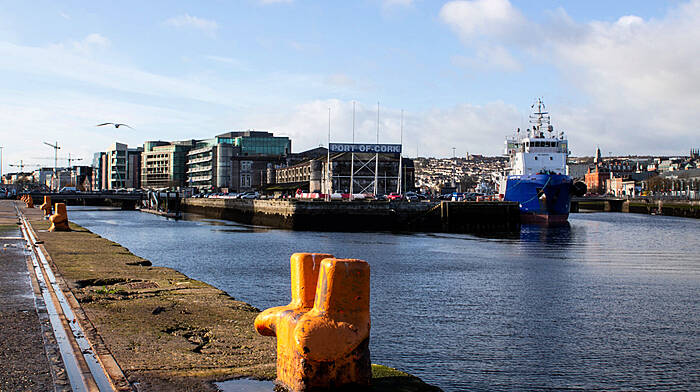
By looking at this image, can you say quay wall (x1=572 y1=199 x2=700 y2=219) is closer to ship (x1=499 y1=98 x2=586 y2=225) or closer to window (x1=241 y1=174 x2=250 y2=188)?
ship (x1=499 y1=98 x2=586 y2=225)

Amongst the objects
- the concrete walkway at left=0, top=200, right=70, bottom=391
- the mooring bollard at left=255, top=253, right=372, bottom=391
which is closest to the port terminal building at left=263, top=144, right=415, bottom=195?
the concrete walkway at left=0, top=200, right=70, bottom=391

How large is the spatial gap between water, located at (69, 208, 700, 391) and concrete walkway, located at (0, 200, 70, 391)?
6903 mm

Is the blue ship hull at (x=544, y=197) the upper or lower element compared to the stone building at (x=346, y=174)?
lower

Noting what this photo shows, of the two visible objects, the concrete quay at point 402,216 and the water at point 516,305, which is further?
the concrete quay at point 402,216

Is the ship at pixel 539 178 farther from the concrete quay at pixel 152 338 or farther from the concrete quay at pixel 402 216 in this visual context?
the concrete quay at pixel 152 338

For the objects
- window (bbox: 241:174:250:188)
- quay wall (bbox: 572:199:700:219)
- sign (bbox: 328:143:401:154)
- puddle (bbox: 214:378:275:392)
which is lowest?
puddle (bbox: 214:378:275:392)

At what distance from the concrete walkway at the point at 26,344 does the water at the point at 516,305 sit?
22.6 feet

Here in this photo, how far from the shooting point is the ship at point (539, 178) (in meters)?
78.8

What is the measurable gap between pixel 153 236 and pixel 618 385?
49.2 m

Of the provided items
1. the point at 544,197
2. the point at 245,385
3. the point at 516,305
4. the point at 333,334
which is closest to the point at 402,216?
the point at 544,197

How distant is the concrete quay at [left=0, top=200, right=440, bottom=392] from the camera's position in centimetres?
873

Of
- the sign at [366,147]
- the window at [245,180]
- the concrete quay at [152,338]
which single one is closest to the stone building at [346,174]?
the sign at [366,147]

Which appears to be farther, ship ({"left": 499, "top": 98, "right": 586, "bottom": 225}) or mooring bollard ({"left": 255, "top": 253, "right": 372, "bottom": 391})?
ship ({"left": 499, "top": 98, "right": 586, "bottom": 225})

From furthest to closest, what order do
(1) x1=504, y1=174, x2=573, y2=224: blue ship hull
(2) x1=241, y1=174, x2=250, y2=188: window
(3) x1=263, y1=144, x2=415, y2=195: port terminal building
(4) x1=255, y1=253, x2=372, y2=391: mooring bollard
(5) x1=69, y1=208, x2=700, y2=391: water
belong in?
(2) x1=241, y1=174, x2=250, y2=188: window → (3) x1=263, y1=144, x2=415, y2=195: port terminal building → (1) x1=504, y1=174, x2=573, y2=224: blue ship hull → (5) x1=69, y1=208, x2=700, y2=391: water → (4) x1=255, y1=253, x2=372, y2=391: mooring bollard
